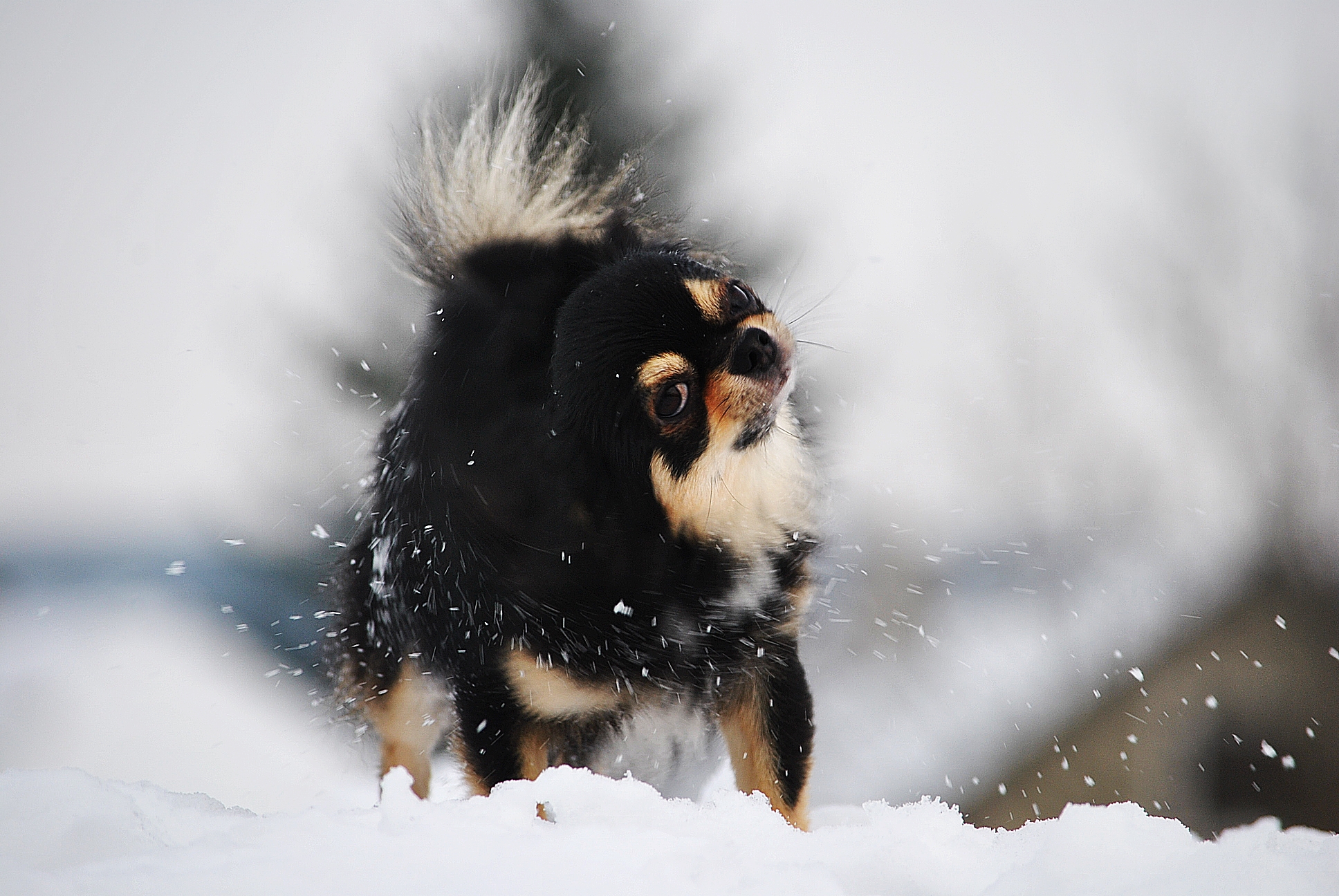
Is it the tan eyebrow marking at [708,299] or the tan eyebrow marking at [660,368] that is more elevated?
the tan eyebrow marking at [708,299]

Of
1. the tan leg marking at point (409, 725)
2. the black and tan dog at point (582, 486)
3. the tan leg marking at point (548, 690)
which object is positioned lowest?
the tan leg marking at point (409, 725)

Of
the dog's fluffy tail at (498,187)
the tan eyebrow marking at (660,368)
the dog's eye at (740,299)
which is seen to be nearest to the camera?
the tan eyebrow marking at (660,368)

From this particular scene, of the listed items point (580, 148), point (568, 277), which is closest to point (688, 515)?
point (568, 277)

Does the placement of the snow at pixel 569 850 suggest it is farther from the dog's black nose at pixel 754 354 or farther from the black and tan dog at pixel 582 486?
the dog's black nose at pixel 754 354

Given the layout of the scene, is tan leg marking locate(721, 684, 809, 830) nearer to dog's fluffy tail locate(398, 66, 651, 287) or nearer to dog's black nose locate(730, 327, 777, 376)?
dog's black nose locate(730, 327, 777, 376)

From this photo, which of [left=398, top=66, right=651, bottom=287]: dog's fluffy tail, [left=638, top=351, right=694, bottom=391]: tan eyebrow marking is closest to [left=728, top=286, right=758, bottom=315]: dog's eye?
[left=638, top=351, right=694, bottom=391]: tan eyebrow marking

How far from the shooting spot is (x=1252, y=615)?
326cm

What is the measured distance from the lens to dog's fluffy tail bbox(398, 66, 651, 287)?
1.88 metres

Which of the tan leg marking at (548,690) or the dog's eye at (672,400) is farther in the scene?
the tan leg marking at (548,690)

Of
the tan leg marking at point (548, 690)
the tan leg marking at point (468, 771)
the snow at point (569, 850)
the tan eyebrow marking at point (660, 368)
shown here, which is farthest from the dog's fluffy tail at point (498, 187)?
the snow at point (569, 850)

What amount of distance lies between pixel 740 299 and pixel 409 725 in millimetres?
1465

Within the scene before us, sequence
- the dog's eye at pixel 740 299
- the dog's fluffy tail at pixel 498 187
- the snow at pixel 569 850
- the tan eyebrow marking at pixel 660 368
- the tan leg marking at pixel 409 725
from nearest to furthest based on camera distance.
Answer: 1. the snow at pixel 569 850
2. the tan eyebrow marking at pixel 660 368
3. the dog's eye at pixel 740 299
4. the dog's fluffy tail at pixel 498 187
5. the tan leg marking at pixel 409 725

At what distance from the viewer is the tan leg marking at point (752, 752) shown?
173 cm

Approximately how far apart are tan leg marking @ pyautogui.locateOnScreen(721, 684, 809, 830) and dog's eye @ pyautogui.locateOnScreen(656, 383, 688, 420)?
69 cm
